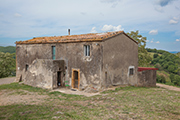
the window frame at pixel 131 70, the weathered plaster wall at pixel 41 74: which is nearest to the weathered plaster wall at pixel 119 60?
the window frame at pixel 131 70

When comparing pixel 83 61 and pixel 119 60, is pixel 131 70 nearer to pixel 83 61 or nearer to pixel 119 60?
pixel 119 60

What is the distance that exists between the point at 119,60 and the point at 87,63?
319 centimetres

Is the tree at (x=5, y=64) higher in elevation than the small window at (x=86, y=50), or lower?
lower

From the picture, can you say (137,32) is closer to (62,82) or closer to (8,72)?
(62,82)

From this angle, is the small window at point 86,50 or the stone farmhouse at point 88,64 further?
the small window at point 86,50

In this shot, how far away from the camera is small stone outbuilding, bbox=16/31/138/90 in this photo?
12.4 metres

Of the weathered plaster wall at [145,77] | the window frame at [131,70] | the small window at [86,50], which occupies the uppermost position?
the small window at [86,50]

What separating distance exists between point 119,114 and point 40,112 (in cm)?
395

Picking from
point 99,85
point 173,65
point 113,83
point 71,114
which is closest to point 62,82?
point 99,85

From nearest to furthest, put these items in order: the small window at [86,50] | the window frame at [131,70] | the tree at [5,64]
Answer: the small window at [86,50] < the window frame at [131,70] < the tree at [5,64]

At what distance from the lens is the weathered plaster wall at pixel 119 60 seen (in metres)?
12.6

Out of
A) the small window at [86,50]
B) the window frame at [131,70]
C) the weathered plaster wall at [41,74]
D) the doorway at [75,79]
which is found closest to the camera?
the small window at [86,50]

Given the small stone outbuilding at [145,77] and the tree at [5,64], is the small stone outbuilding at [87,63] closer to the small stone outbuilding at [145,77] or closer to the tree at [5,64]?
the small stone outbuilding at [145,77]

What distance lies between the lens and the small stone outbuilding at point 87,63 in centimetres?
1237
